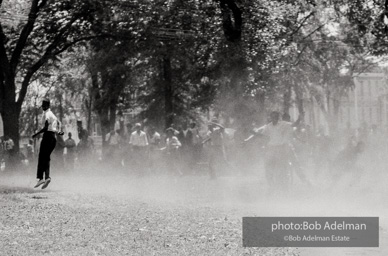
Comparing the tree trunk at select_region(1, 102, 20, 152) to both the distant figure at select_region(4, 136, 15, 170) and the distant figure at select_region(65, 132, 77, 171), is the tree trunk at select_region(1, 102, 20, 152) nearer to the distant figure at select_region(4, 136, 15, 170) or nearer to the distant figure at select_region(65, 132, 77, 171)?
the distant figure at select_region(4, 136, 15, 170)

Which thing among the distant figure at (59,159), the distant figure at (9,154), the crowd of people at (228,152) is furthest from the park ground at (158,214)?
the distant figure at (9,154)

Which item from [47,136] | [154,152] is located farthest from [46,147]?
[154,152]

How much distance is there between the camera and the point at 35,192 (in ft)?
58.5

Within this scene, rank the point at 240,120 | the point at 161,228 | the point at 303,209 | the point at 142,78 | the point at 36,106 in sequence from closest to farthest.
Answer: the point at 161,228, the point at 303,209, the point at 240,120, the point at 142,78, the point at 36,106

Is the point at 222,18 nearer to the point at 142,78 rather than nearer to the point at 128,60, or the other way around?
the point at 128,60

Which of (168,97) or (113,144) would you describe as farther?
(168,97)

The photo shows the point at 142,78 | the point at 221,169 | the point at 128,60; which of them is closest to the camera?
the point at 221,169

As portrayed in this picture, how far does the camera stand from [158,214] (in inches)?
531

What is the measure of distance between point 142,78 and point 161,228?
93.0 ft

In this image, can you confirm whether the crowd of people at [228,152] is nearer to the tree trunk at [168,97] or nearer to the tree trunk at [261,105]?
the tree trunk at [261,105]

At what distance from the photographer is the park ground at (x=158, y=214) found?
9906 mm

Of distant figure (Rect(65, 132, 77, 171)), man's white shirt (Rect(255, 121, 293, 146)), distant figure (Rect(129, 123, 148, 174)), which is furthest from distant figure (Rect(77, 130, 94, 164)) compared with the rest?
man's white shirt (Rect(255, 121, 293, 146))

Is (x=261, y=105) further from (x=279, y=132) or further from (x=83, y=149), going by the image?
(x=279, y=132)

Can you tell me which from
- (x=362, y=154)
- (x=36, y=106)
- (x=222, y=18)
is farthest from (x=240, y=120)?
(x=36, y=106)
